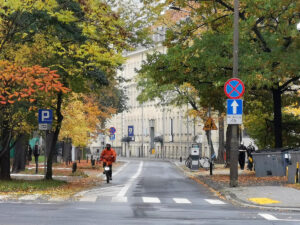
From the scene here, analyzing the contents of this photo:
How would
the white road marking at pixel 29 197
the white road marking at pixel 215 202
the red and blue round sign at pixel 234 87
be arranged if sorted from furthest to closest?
the red and blue round sign at pixel 234 87, the white road marking at pixel 29 197, the white road marking at pixel 215 202

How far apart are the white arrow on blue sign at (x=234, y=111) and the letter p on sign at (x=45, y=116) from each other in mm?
6879

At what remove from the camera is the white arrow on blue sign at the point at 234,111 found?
27984mm

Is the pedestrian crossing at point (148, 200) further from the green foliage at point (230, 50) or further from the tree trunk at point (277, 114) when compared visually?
the tree trunk at point (277, 114)

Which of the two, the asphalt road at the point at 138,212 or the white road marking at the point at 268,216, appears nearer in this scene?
the asphalt road at the point at 138,212

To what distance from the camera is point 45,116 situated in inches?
1217

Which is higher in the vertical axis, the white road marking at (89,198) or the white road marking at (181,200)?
the white road marking at (89,198)

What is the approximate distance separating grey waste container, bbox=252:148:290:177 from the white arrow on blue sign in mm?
6641

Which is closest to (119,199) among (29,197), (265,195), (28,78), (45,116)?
(29,197)

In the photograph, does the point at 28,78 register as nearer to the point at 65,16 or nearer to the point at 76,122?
the point at 65,16

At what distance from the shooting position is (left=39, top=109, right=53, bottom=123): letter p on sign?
3078 centimetres

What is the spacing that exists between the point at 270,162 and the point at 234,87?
27.4 feet

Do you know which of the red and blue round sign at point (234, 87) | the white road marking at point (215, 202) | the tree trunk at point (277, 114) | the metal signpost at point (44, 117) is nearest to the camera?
the white road marking at point (215, 202)

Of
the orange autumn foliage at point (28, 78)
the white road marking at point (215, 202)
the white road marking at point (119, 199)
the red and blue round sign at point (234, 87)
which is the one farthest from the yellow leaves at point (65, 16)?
the white road marking at point (215, 202)

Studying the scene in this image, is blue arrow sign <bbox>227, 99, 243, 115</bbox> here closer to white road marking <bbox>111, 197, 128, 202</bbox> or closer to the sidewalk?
the sidewalk
